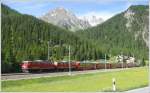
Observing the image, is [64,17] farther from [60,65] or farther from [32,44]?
[32,44]

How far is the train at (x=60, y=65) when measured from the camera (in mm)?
41938

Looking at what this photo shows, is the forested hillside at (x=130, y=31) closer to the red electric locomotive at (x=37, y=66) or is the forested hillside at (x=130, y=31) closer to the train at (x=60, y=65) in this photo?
the train at (x=60, y=65)

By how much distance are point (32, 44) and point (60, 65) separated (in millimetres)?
4070

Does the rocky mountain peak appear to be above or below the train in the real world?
above

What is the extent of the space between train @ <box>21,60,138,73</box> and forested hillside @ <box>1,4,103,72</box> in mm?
643

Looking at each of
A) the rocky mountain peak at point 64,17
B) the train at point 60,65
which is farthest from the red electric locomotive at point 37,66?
the rocky mountain peak at point 64,17

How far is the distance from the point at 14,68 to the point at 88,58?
767 cm

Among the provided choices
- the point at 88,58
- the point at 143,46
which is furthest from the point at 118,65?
the point at 143,46

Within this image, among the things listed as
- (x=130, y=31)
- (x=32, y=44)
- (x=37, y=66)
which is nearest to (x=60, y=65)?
(x=37, y=66)

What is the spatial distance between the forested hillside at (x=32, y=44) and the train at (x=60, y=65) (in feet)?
2.11

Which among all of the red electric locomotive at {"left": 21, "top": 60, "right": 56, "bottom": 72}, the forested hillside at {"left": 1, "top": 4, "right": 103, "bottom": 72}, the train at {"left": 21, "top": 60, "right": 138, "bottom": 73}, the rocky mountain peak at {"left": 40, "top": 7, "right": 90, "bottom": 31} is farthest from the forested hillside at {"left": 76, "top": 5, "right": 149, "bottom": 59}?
the red electric locomotive at {"left": 21, "top": 60, "right": 56, "bottom": 72}

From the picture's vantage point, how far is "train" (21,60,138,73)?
138 ft

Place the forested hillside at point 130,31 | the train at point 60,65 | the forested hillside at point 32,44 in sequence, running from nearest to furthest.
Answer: the forested hillside at point 130,31 → the forested hillside at point 32,44 → the train at point 60,65

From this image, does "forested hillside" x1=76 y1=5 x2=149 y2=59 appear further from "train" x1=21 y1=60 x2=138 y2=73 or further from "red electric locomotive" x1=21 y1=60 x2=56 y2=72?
"red electric locomotive" x1=21 y1=60 x2=56 y2=72
